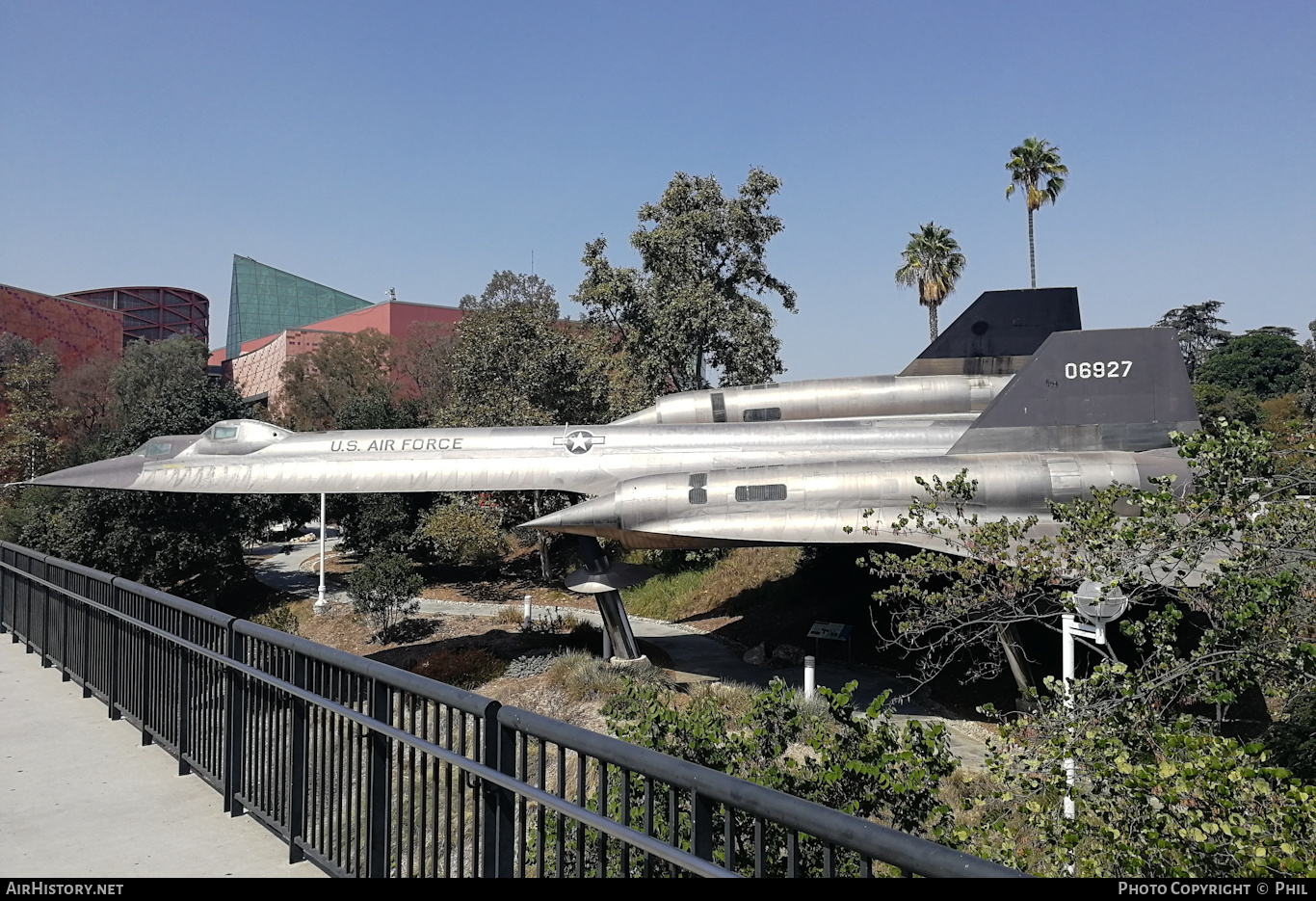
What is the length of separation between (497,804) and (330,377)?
59847 mm

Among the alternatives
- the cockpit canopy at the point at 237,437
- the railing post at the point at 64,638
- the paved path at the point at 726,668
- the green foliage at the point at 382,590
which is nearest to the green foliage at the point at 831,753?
→ the railing post at the point at 64,638

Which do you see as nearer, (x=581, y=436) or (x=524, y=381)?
(x=581, y=436)

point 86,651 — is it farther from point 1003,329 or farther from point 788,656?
point 1003,329

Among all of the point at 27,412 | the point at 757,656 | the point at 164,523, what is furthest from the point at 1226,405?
the point at 27,412

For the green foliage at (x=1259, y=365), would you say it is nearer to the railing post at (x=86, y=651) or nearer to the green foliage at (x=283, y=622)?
the green foliage at (x=283, y=622)

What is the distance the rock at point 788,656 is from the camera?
21969 mm

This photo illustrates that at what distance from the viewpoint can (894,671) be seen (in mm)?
20969

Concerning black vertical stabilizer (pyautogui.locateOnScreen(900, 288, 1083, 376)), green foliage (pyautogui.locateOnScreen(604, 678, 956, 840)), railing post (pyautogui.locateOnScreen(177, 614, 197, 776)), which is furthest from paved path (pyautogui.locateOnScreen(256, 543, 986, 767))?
railing post (pyautogui.locateOnScreen(177, 614, 197, 776))

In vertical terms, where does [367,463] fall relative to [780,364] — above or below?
below

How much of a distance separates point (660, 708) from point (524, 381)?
28.1m

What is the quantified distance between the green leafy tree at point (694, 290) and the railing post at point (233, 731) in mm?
29007

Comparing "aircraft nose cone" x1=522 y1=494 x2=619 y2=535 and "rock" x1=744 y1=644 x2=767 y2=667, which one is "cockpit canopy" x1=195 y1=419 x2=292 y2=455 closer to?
"aircraft nose cone" x1=522 y1=494 x2=619 y2=535
